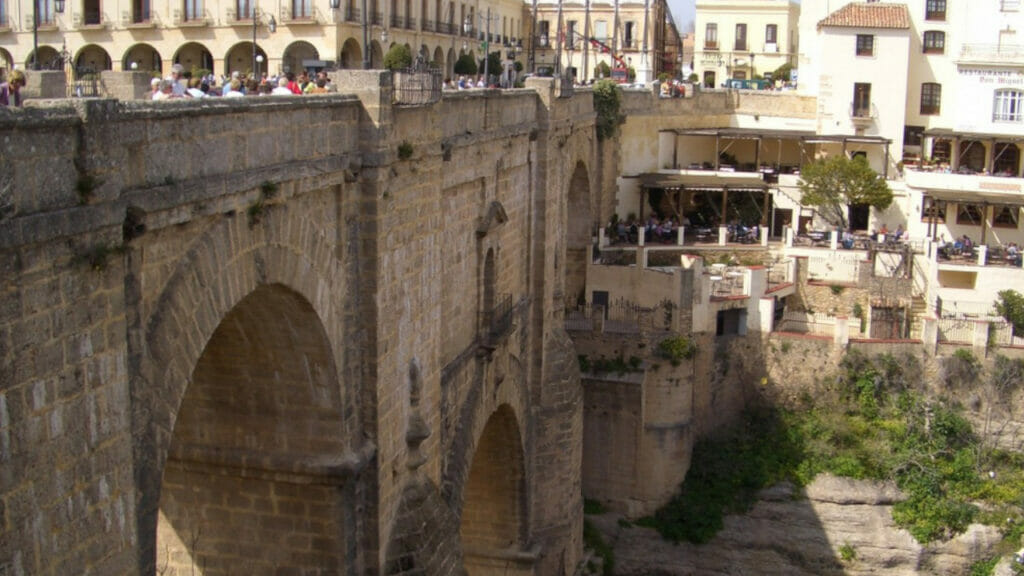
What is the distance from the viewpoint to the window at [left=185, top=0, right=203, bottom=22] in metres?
28.3

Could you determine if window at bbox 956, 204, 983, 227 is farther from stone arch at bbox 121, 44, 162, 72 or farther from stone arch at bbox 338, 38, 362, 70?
stone arch at bbox 121, 44, 162, 72

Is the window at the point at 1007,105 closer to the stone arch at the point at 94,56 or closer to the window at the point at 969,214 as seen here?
the window at the point at 969,214

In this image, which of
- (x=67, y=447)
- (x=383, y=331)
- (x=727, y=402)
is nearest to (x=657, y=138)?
(x=727, y=402)

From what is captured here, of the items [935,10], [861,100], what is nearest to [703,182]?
[861,100]

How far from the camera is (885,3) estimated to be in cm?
3572

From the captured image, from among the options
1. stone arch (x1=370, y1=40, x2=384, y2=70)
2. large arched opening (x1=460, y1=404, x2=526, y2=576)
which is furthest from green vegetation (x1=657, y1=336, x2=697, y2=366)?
stone arch (x1=370, y1=40, x2=384, y2=70)

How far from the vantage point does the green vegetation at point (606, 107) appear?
2998cm

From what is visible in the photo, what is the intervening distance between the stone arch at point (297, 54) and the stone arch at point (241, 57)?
0.63 metres

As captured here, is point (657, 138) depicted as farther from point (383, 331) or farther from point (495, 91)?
point (383, 331)

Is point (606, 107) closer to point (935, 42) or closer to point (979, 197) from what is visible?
point (979, 197)

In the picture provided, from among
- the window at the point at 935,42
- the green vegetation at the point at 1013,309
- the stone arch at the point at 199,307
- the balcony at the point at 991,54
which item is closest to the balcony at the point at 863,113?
the window at the point at 935,42

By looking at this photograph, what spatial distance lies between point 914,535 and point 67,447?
67.8ft

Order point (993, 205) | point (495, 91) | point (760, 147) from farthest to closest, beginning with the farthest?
point (760, 147) < point (993, 205) < point (495, 91)

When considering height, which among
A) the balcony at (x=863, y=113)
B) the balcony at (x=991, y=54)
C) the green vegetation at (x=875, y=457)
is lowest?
the green vegetation at (x=875, y=457)
